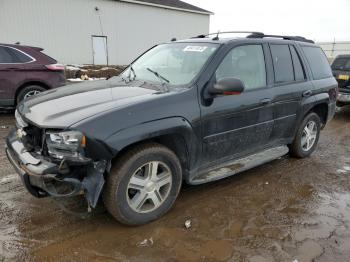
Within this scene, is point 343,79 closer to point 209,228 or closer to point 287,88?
point 287,88

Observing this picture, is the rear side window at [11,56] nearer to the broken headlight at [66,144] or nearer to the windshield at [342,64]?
the broken headlight at [66,144]

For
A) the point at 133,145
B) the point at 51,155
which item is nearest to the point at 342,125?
the point at 133,145

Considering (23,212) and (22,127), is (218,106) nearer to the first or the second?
(22,127)

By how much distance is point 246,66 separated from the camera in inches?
161

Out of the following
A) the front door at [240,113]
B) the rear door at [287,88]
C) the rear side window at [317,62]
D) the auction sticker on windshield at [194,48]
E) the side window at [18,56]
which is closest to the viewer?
the front door at [240,113]

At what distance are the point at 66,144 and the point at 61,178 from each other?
29 centimetres

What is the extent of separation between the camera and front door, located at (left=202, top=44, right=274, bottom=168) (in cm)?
363

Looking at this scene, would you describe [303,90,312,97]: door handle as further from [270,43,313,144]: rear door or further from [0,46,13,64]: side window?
[0,46,13,64]: side window

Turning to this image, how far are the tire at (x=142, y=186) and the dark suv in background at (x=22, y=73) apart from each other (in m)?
5.65

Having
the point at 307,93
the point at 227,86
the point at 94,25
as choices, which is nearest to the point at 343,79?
the point at 307,93

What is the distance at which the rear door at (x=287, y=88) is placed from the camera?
14.5 ft

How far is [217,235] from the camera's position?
318 cm

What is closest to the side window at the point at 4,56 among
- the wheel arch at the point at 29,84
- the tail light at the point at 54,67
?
the wheel arch at the point at 29,84

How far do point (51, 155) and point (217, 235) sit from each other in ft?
5.66
